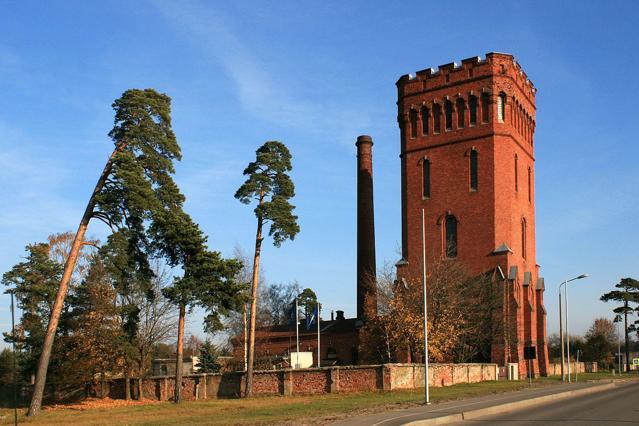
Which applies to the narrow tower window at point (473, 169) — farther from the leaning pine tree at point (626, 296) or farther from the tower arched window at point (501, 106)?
the leaning pine tree at point (626, 296)

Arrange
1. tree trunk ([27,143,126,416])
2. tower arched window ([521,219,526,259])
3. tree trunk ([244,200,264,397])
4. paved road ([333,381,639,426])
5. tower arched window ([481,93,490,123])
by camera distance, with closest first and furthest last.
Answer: paved road ([333,381,639,426]) < tree trunk ([27,143,126,416]) < tree trunk ([244,200,264,397]) < tower arched window ([481,93,490,123]) < tower arched window ([521,219,526,259])

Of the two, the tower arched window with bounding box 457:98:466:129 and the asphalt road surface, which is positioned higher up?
the tower arched window with bounding box 457:98:466:129

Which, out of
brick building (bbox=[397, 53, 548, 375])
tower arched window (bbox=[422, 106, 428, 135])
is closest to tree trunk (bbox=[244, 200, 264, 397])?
brick building (bbox=[397, 53, 548, 375])

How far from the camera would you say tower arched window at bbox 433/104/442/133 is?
57.6 m

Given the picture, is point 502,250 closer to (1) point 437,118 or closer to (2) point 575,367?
(1) point 437,118

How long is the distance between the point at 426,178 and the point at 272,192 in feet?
61.3

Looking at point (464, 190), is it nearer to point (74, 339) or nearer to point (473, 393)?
point (473, 393)

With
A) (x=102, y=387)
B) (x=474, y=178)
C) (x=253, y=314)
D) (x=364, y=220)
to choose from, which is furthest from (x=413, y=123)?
(x=102, y=387)

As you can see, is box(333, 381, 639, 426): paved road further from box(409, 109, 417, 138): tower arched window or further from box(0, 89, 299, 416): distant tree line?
box(409, 109, 417, 138): tower arched window

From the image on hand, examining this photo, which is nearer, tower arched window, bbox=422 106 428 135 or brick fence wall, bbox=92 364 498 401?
brick fence wall, bbox=92 364 498 401

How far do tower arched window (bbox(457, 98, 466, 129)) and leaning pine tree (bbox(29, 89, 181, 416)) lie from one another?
26886mm

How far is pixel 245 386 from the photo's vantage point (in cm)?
4188

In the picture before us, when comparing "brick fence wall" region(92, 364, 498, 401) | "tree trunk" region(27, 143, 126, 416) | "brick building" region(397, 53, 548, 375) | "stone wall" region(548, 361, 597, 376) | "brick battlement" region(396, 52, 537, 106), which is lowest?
"stone wall" region(548, 361, 597, 376)

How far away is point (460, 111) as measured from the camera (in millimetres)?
56750
